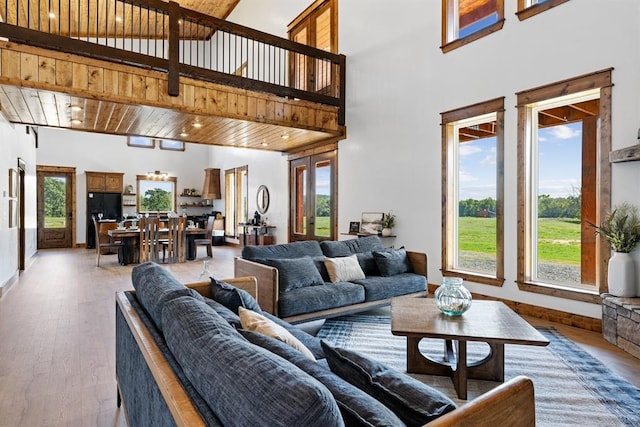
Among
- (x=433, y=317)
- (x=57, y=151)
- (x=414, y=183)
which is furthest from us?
(x=57, y=151)

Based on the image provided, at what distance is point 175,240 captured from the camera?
330 inches

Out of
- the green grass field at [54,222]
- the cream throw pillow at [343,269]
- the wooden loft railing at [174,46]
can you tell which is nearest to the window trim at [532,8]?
the wooden loft railing at [174,46]

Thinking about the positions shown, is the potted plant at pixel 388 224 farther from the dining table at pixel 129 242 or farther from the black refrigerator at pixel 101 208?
the black refrigerator at pixel 101 208

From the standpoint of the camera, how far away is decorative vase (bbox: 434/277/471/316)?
2652 millimetres

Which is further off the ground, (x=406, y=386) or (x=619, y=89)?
(x=619, y=89)

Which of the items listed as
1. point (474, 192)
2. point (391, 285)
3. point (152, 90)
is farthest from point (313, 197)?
point (391, 285)

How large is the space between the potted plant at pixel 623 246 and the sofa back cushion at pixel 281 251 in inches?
111

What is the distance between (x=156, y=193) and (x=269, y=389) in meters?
13.2

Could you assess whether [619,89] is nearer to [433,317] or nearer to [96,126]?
[433,317]

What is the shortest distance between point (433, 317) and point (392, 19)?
4.99 meters

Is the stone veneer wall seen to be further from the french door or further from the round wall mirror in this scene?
the round wall mirror

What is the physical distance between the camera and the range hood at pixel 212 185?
1283 centimetres

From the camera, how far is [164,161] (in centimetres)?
1289

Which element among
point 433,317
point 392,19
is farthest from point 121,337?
point 392,19
